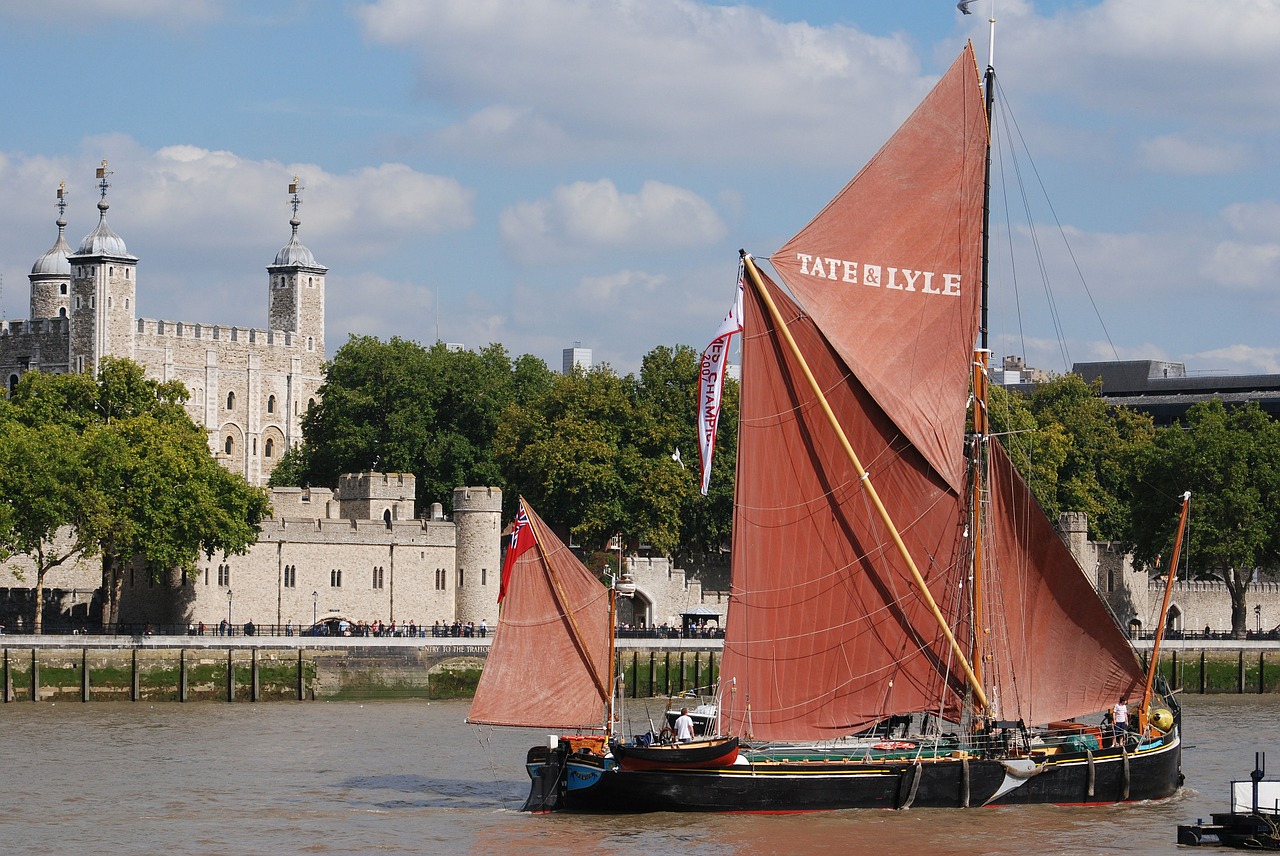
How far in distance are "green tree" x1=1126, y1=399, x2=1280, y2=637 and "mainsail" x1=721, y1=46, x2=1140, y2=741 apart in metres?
39.1

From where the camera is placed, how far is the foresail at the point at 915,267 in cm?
3841

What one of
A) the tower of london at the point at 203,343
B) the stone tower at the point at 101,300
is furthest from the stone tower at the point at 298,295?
the stone tower at the point at 101,300

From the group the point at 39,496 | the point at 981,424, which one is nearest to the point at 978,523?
the point at 981,424

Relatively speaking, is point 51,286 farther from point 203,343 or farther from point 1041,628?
point 1041,628

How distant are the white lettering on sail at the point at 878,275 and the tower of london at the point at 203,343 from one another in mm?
67674

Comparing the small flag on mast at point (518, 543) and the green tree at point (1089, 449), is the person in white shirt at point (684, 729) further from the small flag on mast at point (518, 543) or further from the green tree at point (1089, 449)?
the green tree at point (1089, 449)

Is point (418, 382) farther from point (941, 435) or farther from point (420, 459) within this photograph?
point (941, 435)

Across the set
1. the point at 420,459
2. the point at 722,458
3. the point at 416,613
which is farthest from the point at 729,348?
the point at 420,459

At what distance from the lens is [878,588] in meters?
38.9

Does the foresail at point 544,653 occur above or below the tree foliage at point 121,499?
below

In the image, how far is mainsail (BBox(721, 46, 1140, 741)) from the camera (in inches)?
1499

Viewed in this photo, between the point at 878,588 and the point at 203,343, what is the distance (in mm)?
78331

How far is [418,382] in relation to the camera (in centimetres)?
9569

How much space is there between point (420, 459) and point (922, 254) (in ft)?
186
